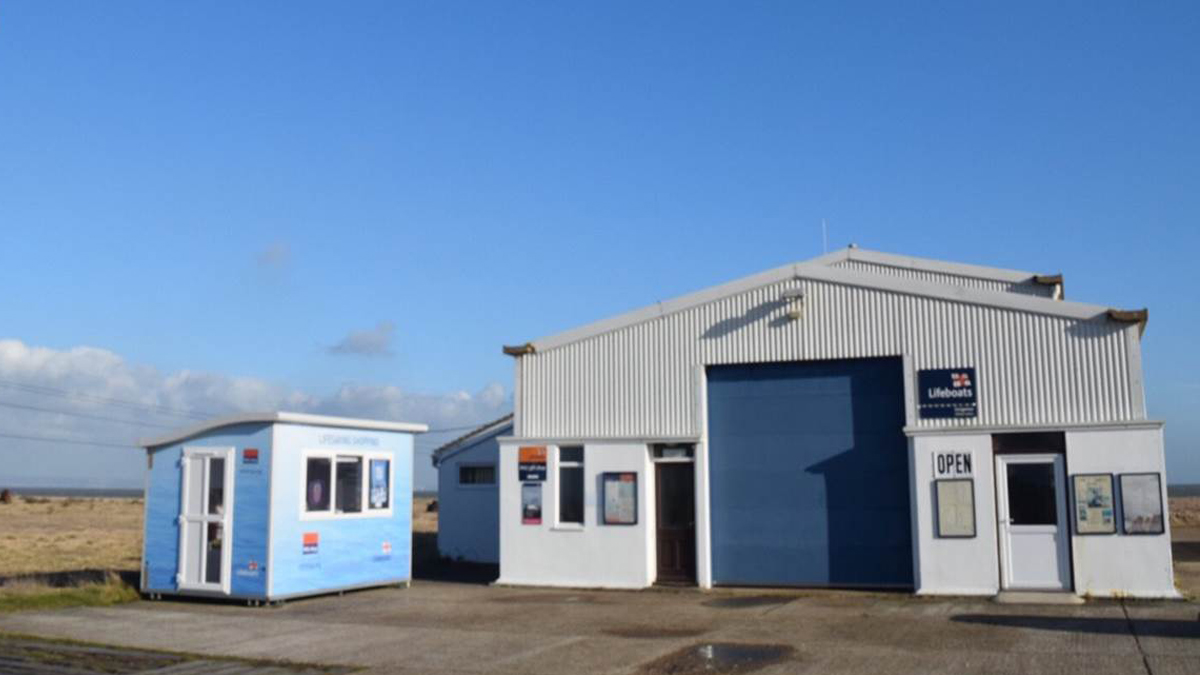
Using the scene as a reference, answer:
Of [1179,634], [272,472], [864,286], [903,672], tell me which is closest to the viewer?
[903,672]

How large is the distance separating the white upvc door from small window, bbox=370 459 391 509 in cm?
1002

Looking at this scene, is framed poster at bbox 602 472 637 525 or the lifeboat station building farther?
framed poster at bbox 602 472 637 525

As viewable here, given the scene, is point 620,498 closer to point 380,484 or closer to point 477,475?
point 380,484

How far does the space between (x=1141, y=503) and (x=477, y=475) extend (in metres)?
15.4

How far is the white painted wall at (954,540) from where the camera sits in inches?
702

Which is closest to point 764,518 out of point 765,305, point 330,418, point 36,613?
point 765,305

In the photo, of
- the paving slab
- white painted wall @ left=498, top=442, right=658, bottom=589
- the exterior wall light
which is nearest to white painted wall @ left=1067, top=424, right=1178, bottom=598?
the paving slab

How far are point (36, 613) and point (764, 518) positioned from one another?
11.4 metres

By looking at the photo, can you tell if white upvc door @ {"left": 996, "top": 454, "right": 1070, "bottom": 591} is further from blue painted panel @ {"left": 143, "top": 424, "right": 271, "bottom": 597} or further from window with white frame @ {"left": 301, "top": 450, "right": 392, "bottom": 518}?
blue painted panel @ {"left": 143, "top": 424, "right": 271, "bottom": 597}

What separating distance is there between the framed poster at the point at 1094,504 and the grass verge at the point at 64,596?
1474 centimetres

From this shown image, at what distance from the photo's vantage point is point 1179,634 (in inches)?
520

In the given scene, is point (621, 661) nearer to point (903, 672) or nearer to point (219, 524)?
point (903, 672)

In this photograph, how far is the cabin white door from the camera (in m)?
17.8

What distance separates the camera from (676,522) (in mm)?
20234
